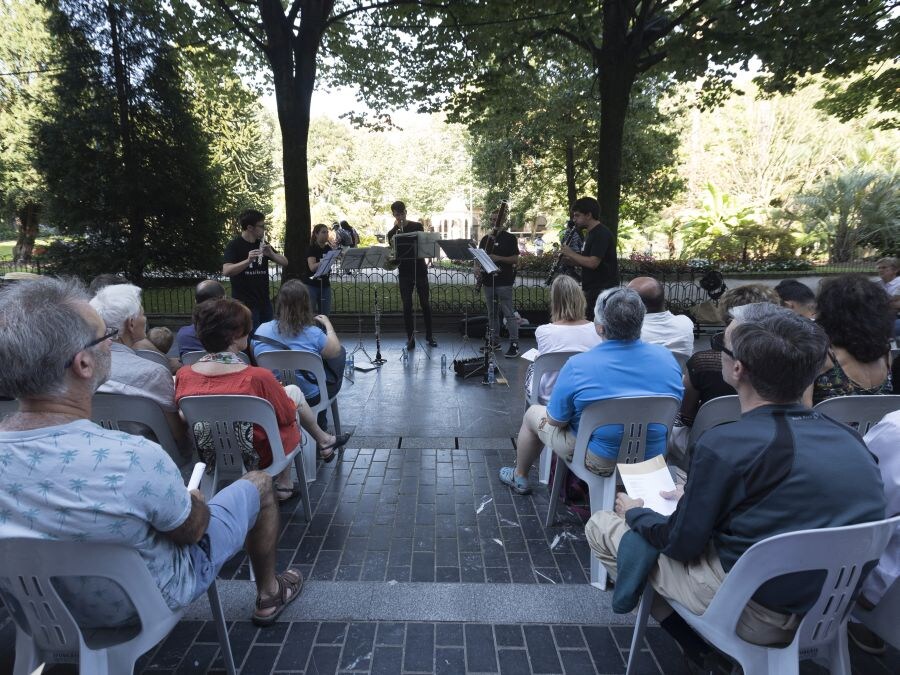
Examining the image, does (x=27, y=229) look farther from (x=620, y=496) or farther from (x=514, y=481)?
(x=620, y=496)

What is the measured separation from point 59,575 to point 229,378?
130 cm

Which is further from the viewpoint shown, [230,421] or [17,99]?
[17,99]

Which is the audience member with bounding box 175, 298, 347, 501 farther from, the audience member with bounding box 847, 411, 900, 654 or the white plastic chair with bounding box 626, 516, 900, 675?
the audience member with bounding box 847, 411, 900, 654

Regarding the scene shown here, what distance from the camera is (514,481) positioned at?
3.73 m

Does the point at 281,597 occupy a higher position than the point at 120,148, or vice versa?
the point at 120,148

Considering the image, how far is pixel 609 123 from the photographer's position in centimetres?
842

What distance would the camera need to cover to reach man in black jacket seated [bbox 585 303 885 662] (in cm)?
152

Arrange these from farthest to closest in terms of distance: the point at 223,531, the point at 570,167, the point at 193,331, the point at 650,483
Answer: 1. the point at 570,167
2. the point at 193,331
3. the point at 650,483
4. the point at 223,531

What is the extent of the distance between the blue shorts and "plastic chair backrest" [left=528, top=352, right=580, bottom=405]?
2.02m

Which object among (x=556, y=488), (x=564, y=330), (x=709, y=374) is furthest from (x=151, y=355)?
(x=709, y=374)

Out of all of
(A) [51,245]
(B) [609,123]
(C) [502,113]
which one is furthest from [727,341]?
(A) [51,245]

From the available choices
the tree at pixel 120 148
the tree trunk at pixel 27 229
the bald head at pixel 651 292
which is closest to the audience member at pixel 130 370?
the bald head at pixel 651 292

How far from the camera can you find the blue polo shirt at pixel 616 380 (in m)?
2.77

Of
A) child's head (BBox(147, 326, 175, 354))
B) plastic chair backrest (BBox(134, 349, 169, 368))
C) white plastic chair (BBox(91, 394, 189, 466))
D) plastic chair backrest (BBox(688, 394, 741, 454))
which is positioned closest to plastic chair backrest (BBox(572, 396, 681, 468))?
plastic chair backrest (BBox(688, 394, 741, 454))
